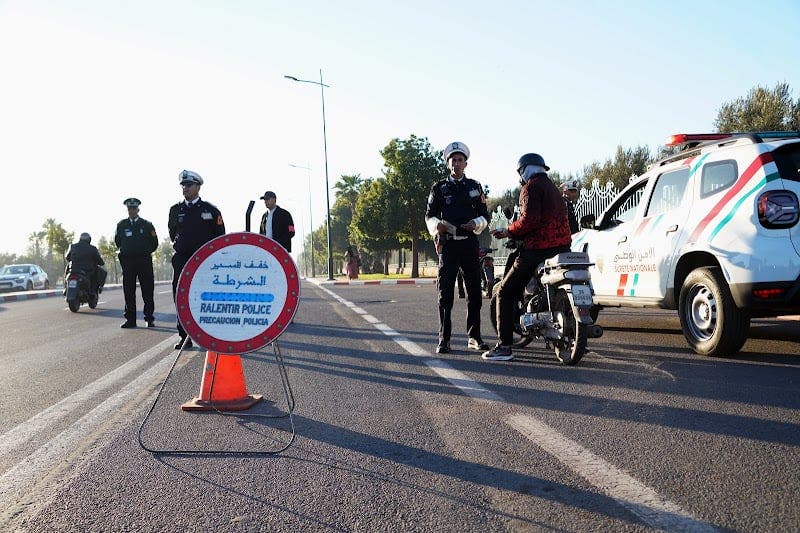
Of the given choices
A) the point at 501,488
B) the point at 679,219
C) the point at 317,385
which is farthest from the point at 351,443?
the point at 679,219

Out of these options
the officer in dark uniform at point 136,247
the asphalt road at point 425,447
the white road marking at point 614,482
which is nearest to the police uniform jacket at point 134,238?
the officer in dark uniform at point 136,247

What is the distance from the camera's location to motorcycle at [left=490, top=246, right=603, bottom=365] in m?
5.32

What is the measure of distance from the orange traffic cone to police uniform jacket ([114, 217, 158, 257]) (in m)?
6.13

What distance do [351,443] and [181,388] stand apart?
2.21 metres

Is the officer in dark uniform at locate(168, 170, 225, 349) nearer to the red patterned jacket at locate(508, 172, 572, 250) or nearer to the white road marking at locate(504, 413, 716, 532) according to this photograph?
the red patterned jacket at locate(508, 172, 572, 250)

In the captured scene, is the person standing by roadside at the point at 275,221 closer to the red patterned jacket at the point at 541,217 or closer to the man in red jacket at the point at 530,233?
the man in red jacket at the point at 530,233

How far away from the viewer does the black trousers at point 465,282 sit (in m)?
6.56

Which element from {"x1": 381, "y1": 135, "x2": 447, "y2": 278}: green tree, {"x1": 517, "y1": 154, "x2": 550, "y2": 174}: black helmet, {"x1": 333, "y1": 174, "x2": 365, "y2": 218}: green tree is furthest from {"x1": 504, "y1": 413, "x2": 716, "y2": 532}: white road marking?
{"x1": 333, "y1": 174, "x2": 365, "y2": 218}: green tree

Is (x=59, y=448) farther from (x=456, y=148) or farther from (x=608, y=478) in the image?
(x=456, y=148)

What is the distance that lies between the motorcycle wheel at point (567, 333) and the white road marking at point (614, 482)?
1835mm

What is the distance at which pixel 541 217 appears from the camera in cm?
578

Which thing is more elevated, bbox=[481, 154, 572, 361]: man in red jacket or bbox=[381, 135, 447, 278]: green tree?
bbox=[381, 135, 447, 278]: green tree

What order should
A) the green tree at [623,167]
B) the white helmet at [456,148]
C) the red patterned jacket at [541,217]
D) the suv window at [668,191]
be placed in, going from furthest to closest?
the green tree at [623,167] → the suv window at [668,191] → the white helmet at [456,148] → the red patterned jacket at [541,217]

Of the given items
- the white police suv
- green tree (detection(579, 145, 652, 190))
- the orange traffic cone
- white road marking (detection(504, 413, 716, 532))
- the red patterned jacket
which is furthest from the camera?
green tree (detection(579, 145, 652, 190))
